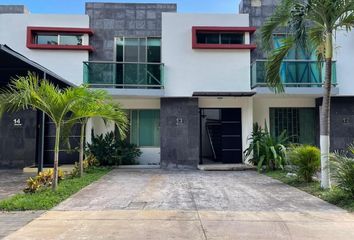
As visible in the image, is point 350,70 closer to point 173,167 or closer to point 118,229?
point 173,167

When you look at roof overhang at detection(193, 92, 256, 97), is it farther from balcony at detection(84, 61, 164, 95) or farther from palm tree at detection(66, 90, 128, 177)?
palm tree at detection(66, 90, 128, 177)

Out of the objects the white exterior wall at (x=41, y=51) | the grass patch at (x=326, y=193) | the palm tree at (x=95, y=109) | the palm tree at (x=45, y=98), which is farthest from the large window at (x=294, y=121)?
the palm tree at (x=45, y=98)

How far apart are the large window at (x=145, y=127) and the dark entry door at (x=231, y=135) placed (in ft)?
9.58

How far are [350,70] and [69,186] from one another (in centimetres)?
1175

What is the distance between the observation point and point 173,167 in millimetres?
14922

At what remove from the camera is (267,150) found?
44.2 ft

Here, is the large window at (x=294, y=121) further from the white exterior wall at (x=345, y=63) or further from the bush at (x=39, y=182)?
the bush at (x=39, y=182)

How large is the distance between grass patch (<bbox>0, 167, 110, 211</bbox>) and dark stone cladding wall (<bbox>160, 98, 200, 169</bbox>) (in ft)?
15.6

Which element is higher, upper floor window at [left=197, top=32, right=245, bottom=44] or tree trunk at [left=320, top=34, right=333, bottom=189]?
upper floor window at [left=197, top=32, right=245, bottom=44]

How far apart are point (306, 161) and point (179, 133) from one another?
236 inches

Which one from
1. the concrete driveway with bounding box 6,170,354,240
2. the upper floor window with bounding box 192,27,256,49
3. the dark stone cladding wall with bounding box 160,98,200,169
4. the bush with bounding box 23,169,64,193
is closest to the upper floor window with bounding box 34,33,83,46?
the dark stone cladding wall with bounding box 160,98,200,169

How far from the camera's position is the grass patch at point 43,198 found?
723 cm

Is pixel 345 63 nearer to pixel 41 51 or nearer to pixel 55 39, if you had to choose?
pixel 55 39

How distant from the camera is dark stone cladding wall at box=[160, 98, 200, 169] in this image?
14984 mm
